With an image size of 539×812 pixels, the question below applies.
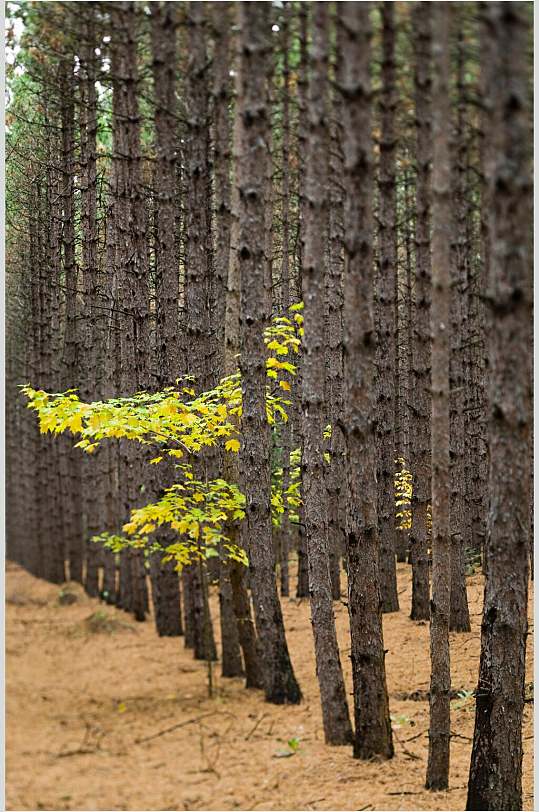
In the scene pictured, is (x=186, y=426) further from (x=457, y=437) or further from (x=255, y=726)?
(x=457, y=437)

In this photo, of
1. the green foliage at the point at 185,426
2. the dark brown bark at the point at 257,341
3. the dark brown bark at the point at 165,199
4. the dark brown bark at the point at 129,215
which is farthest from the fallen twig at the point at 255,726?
the dark brown bark at the point at 129,215

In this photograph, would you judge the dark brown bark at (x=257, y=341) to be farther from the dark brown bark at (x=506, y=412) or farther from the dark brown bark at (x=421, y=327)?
the dark brown bark at (x=506, y=412)

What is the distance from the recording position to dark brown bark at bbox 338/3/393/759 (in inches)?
206

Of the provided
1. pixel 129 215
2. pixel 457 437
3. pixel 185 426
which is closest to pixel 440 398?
pixel 185 426

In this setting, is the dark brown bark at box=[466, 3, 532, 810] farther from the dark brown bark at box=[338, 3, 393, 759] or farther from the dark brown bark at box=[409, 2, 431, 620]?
the dark brown bark at box=[409, 2, 431, 620]

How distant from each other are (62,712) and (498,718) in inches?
171

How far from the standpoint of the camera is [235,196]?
7.67m

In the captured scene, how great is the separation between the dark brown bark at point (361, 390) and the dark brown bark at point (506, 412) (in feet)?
3.60

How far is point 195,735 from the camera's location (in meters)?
6.95

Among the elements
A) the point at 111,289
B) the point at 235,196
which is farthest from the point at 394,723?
the point at 111,289

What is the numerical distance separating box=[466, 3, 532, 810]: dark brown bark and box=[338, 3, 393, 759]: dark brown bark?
110 centimetres

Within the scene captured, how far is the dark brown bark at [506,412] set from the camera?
4.18 m

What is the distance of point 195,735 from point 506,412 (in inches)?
171

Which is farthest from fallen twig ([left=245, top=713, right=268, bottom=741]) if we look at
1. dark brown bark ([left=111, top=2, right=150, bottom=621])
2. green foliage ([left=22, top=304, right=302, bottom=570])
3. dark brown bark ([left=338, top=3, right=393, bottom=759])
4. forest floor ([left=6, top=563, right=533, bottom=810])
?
dark brown bark ([left=111, top=2, right=150, bottom=621])
